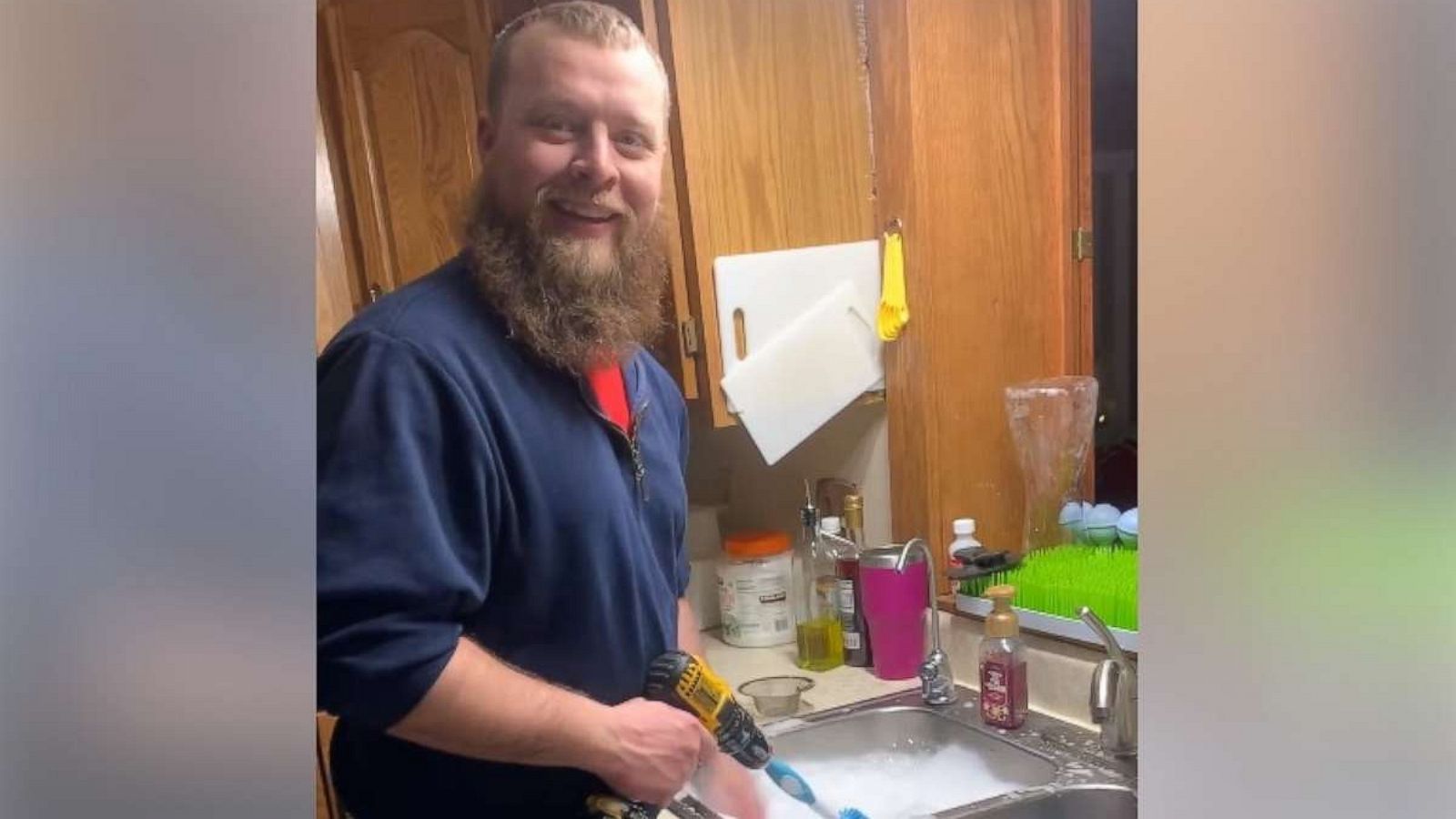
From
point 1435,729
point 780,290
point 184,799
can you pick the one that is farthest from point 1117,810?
point 184,799

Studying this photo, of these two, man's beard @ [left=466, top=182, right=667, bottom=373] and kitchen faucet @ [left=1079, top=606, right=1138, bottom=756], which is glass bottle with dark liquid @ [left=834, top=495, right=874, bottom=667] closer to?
kitchen faucet @ [left=1079, top=606, right=1138, bottom=756]

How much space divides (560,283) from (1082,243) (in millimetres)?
864

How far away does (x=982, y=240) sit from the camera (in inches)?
44.7

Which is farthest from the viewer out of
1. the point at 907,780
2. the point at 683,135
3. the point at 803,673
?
the point at 803,673

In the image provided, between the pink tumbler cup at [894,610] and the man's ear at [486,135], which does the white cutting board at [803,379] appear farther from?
the man's ear at [486,135]

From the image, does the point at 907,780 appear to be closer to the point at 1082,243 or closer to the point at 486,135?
the point at 1082,243

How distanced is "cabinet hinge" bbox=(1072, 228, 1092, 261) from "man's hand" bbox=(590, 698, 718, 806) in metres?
0.83

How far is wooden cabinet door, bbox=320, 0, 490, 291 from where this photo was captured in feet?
1.39

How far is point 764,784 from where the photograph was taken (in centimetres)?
65

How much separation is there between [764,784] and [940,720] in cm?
47

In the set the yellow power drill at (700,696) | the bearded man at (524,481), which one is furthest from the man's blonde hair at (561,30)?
the yellow power drill at (700,696)

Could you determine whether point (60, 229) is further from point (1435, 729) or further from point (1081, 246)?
point (1081, 246)

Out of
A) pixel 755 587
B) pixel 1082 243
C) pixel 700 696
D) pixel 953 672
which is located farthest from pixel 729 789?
pixel 1082 243

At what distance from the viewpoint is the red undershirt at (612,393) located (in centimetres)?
46
